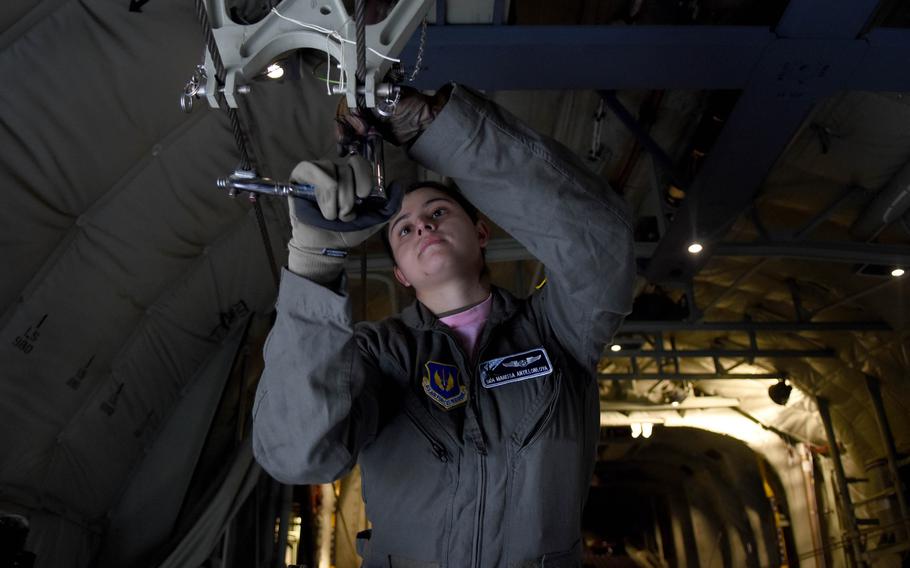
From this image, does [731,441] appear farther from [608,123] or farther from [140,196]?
[140,196]

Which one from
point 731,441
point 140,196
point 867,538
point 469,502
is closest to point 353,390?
point 469,502

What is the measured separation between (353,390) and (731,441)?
43.0ft

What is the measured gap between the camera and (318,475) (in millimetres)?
1970

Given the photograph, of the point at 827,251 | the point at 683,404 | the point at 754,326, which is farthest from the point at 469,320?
the point at 683,404

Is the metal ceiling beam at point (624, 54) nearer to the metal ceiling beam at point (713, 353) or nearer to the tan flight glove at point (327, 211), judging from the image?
the tan flight glove at point (327, 211)

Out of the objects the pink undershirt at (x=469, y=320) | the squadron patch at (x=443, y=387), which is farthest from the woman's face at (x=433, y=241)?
the squadron patch at (x=443, y=387)

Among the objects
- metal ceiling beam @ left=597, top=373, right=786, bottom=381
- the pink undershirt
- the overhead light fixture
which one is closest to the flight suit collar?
the pink undershirt

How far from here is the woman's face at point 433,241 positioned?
2.45m

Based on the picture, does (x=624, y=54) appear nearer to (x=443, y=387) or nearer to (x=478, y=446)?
(x=443, y=387)

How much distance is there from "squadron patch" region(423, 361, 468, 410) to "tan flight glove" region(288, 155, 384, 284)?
531 millimetres

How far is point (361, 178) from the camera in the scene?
1701 mm

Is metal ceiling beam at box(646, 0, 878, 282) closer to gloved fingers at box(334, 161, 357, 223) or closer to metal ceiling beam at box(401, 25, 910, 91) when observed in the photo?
metal ceiling beam at box(401, 25, 910, 91)

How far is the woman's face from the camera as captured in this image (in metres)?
2.45

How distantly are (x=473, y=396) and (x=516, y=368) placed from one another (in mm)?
162
